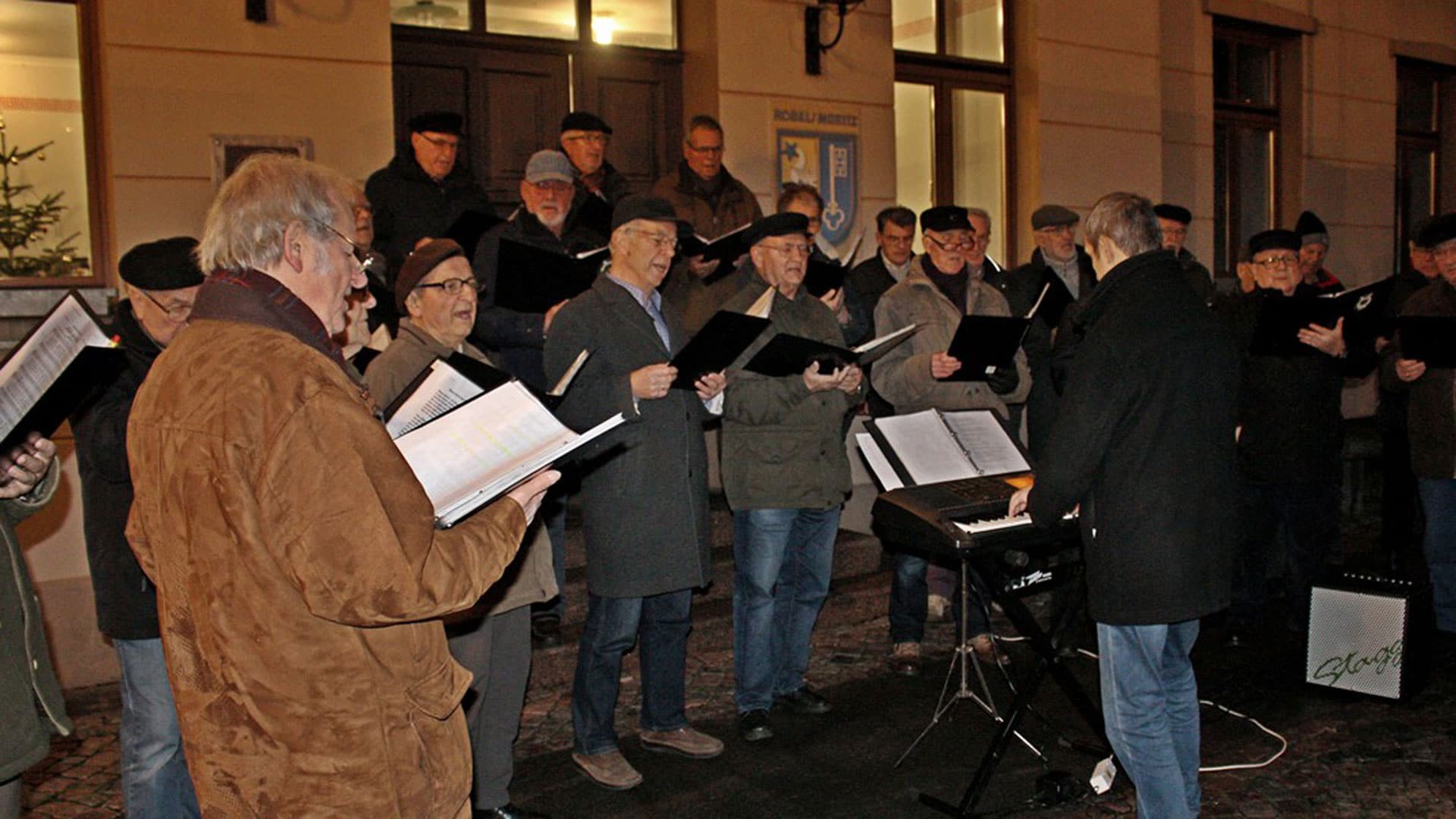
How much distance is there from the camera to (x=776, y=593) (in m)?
5.54

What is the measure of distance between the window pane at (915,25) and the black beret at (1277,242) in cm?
433

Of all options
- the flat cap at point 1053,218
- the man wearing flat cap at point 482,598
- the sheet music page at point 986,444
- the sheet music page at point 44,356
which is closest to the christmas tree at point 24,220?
the man wearing flat cap at point 482,598

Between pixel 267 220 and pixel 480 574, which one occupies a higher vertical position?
pixel 267 220

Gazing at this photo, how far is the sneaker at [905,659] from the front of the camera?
6.16 metres

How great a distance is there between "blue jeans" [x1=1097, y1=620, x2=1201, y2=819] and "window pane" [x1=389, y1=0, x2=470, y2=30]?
19.6 feet

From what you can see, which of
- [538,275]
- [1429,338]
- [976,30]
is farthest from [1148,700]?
[976,30]

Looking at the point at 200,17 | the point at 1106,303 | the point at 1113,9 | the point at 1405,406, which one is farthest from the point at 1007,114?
the point at 1106,303

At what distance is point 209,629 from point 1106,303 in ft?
8.88

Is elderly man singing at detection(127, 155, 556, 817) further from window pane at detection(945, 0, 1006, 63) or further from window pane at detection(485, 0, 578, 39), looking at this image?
window pane at detection(945, 0, 1006, 63)

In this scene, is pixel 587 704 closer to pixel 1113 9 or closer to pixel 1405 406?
pixel 1405 406

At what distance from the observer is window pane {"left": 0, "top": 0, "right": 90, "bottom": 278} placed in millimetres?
6562

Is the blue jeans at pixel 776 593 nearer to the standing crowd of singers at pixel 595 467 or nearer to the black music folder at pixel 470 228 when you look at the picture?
the standing crowd of singers at pixel 595 467

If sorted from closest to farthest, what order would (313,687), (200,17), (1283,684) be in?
(313,687) < (1283,684) < (200,17)

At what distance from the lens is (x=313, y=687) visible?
2227 mm
